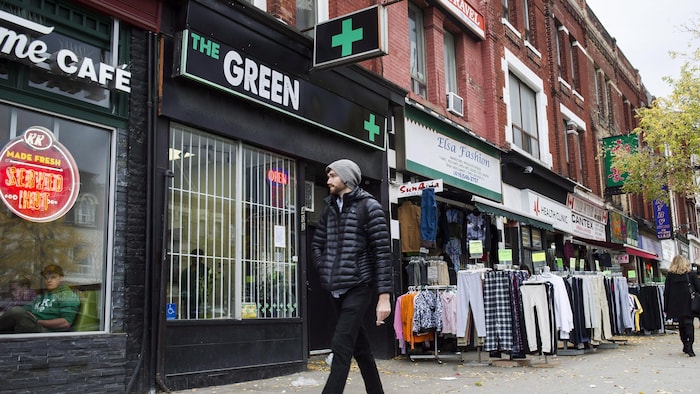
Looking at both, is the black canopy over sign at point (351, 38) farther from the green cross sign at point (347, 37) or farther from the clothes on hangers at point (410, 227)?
the clothes on hangers at point (410, 227)

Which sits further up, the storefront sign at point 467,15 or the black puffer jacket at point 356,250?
the storefront sign at point 467,15

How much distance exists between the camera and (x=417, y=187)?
11555mm

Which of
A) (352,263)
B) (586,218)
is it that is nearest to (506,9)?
(586,218)

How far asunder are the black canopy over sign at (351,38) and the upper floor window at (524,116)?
31.1 ft

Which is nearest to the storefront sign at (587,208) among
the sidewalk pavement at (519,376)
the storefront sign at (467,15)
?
the storefront sign at (467,15)

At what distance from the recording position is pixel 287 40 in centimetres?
898

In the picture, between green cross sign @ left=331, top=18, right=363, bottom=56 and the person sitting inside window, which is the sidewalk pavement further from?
green cross sign @ left=331, top=18, right=363, bottom=56

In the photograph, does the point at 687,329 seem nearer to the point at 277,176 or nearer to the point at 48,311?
the point at 277,176

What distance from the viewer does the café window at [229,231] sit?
7.41 m

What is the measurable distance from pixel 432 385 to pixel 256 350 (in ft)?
6.99

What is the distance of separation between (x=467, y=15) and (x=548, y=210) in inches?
249

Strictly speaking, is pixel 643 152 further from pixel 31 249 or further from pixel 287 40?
pixel 31 249

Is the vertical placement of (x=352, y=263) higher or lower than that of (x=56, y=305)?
higher

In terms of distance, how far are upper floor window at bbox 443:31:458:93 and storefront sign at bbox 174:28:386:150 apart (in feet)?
14.8
